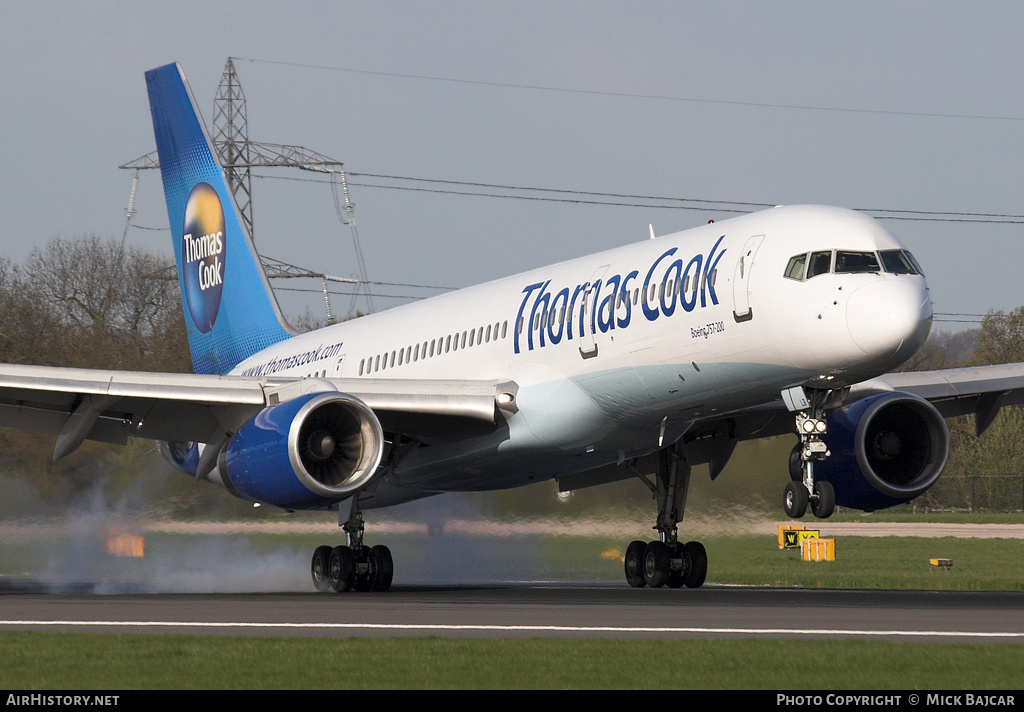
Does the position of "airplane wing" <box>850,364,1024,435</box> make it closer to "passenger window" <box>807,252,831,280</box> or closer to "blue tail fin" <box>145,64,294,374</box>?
"passenger window" <box>807,252,831,280</box>

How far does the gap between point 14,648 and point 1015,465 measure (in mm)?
61946

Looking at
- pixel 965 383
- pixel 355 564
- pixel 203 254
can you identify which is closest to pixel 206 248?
pixel 203 254

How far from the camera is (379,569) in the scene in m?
25.5

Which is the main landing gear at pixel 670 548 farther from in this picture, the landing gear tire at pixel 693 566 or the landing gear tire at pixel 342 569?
the landing gear tire at pixel 342 569

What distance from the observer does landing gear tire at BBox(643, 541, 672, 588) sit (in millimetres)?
25234

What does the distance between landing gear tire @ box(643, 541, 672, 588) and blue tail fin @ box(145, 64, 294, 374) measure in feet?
36.5

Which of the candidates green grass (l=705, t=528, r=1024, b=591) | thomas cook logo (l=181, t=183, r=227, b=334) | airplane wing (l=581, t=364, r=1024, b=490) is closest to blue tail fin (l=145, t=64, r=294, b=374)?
thomas cook logo (l=181, t=183, r=227, b=334)

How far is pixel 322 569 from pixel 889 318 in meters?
12.2

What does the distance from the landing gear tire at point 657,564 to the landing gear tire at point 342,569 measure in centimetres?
528

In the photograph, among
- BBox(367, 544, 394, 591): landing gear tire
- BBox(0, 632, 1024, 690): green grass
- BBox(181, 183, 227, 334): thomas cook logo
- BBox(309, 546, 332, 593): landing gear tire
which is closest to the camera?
BBox(0, 632, 1024, 690): green grass

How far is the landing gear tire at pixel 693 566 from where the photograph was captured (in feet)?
83.3

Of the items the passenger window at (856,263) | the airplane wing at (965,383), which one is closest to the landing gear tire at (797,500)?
the passenger window at (856,263)
